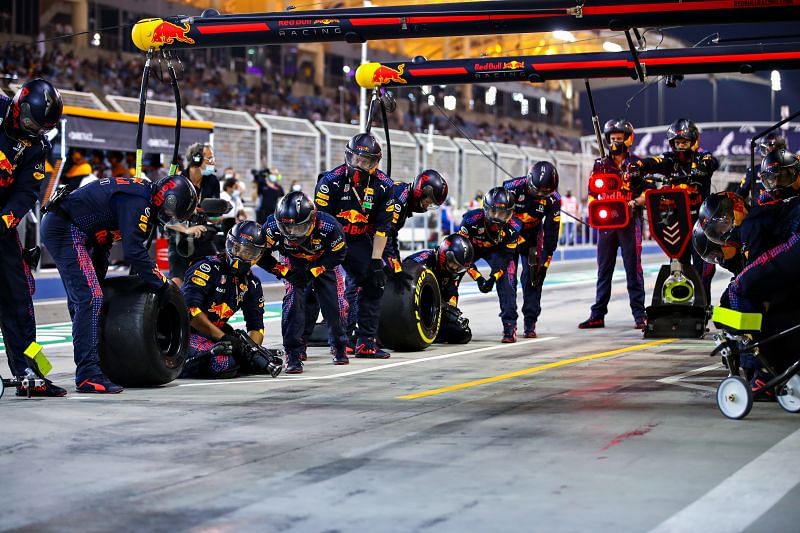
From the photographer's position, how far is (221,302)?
34.4 ft

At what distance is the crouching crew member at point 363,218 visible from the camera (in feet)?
38.8

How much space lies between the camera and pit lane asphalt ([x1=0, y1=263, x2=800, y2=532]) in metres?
5.20

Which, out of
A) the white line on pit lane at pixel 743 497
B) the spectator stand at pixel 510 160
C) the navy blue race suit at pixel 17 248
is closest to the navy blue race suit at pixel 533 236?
the navy blue race suit at pixel 17 248

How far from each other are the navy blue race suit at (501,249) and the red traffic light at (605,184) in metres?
1.39

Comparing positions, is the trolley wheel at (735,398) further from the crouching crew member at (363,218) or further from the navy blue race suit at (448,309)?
the navy blue race suit at (448,309)

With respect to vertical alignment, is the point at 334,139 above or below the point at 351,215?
above

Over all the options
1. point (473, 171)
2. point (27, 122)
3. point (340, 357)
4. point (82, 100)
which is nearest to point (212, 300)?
point (340, 357)

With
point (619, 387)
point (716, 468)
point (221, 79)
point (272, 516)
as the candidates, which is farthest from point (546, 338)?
point (221, 79)

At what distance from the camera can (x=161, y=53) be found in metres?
11.8

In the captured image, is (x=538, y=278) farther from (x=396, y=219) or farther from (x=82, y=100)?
(x=82, y=100)

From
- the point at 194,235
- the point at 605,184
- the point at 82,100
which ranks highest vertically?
the point at 82,100

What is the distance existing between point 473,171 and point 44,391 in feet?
78.0

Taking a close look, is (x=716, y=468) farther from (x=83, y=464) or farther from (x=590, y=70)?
(x=590, y=70)

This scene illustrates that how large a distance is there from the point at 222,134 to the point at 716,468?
19364 mm
